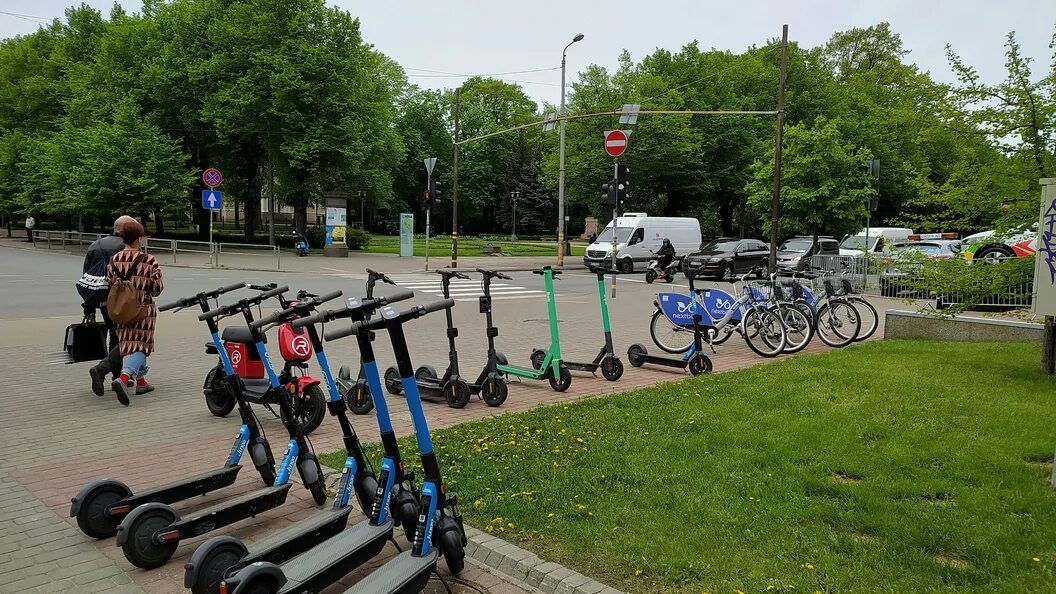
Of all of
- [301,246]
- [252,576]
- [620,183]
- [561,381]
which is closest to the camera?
[252,576]

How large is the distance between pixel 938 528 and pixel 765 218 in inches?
1146

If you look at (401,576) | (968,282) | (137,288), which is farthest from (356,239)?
(401,576)

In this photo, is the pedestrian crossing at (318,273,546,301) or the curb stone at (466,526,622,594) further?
the pedestrian crossing at (318,273,546,301)

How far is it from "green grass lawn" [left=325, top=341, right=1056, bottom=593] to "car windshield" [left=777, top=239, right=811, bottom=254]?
22337 millimetres

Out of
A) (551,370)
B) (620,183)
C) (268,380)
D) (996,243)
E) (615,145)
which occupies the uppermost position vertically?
(615,145)

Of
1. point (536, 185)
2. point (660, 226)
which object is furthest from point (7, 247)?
point (536, 185)

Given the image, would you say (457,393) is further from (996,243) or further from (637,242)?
(637,242)

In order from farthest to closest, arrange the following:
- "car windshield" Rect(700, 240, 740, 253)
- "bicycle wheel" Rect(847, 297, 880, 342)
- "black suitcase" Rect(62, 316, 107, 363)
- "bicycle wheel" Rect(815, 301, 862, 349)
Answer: "car windshield" Rect(700, 240, 740, 253) → "bicycle wheel" Rect(847, 297, 880, 342) → "bicycle wheel" Rect(815, 301, 862, 349) → "black suitcase" Rect(62, 316, 107, 363)

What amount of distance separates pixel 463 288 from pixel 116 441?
644 inches

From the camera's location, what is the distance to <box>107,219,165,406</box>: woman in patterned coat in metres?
7.16

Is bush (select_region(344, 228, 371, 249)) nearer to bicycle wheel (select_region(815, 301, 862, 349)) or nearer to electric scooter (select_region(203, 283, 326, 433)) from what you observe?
bicycle wheel (select_region(815, 301, 862, 349))

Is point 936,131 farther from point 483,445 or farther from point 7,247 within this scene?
point 7,247

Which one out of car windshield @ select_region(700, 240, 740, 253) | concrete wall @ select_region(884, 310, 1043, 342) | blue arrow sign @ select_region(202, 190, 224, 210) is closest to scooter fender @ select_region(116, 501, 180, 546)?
concrete wall @ select_region(884, 310, 1043, 342)

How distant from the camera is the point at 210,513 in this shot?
3980mm
